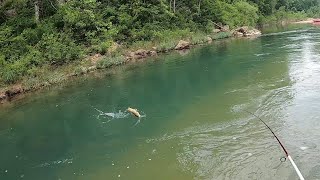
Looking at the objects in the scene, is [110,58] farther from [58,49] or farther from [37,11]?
[37,11]

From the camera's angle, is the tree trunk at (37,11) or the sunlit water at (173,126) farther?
the tree trunk at (37,11)

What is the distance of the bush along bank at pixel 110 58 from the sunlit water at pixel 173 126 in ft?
5.44

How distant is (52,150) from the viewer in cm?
1386

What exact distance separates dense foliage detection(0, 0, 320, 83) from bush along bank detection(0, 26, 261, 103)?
0.69m

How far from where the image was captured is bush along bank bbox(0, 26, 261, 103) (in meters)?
24.0

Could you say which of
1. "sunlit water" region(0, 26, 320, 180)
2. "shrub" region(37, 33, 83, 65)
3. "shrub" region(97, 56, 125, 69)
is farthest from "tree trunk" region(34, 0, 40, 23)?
"sunlit water" region(0, 26, 320, 180)

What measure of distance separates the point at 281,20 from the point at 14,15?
194 ft

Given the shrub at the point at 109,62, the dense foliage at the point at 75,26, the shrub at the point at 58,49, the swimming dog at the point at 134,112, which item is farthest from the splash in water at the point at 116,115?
the shrub at the point at 109,62

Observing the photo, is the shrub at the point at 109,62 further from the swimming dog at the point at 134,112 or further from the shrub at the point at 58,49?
the swimming dog at the point at 134,112

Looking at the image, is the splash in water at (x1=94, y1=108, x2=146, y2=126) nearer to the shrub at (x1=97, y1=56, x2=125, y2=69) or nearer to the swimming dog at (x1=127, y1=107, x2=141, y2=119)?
the swimming dog at (x1=127, y1=107, x2=141, y2=119)

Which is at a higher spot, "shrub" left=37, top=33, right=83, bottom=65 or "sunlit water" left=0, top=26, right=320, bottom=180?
"shrub" left=37, top=33, right=83, bottom=65

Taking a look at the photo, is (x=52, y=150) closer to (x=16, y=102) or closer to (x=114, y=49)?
(x=16, y=102)

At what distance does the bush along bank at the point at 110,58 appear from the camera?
944 inches

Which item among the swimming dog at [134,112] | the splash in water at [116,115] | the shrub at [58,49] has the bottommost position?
the splash in water at [116,115]
